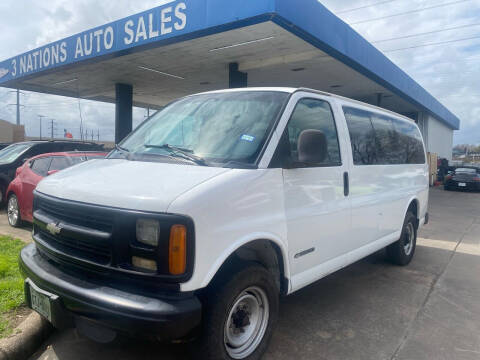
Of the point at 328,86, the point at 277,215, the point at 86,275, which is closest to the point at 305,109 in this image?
the point at 277,215

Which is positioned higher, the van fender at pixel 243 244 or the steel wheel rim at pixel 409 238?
the van fender at pixel 243 244

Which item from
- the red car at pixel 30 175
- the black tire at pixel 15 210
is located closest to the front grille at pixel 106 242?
the red car at pixel 30 175

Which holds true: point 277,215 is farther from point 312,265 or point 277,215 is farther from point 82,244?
point 82,244

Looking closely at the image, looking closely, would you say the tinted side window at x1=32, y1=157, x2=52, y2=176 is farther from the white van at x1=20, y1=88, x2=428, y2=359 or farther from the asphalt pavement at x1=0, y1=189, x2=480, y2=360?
the asphalt pavement at x1=0, y1=189, x2=480, y2=360

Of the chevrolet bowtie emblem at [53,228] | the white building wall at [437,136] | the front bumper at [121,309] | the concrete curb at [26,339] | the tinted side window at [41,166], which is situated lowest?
the concrete curb at [26,339]

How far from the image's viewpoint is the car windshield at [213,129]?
289 cm

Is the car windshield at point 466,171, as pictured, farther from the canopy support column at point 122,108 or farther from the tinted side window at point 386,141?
the tinted side window at point 386,141

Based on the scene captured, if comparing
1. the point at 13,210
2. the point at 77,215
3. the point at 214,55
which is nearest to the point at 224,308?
the point at 77,215

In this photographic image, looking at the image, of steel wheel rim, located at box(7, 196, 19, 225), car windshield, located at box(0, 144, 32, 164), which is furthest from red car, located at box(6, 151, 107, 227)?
car windshield, located at box(0, 144, 32, 164)

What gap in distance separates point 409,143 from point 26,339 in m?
5.45

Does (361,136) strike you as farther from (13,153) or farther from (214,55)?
(214,55)

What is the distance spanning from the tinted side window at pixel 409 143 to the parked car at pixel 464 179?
53.8ft

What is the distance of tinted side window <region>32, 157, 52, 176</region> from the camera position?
6823mm

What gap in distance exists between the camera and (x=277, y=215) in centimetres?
288
